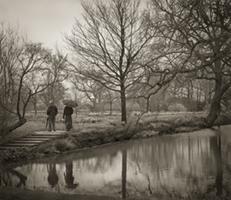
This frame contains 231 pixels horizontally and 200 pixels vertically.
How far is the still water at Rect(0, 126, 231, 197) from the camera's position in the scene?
30.5 feet

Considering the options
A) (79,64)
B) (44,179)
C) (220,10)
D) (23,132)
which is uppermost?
(79,64)

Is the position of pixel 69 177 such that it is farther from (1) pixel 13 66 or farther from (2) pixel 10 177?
(1) pixel 13 66

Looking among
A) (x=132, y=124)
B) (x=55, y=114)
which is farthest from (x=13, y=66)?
(x=132, y=124)

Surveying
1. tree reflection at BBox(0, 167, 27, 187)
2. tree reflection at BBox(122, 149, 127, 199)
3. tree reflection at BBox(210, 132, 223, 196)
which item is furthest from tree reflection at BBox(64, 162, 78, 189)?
tree reflection at BBox(210, 132, 223, 196)

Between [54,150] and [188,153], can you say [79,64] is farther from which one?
[188,153]

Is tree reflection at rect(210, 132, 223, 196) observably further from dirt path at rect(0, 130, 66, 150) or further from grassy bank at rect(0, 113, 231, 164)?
dirt path at rect(0, 130, 66, 150)

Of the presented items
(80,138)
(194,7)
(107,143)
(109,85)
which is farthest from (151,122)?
(194,7)

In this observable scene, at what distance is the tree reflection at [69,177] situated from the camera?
1003 centimetres

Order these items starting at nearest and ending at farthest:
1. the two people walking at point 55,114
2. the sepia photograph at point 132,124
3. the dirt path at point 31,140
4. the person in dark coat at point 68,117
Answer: the sepia photograph at point 132,124 < the dirt path at point 31,140 < the two people walking at point 55,114 < the person in dark coat at point 68,117

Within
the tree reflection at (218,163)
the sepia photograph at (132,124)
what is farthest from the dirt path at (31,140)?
the tree reflection at (218,163)

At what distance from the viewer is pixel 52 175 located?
11.8 m

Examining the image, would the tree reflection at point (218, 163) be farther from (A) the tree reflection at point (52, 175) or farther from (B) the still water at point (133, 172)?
(A) the tree reflection at point (52, 175)

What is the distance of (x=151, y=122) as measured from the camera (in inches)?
1036

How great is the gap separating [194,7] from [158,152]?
9.76m
